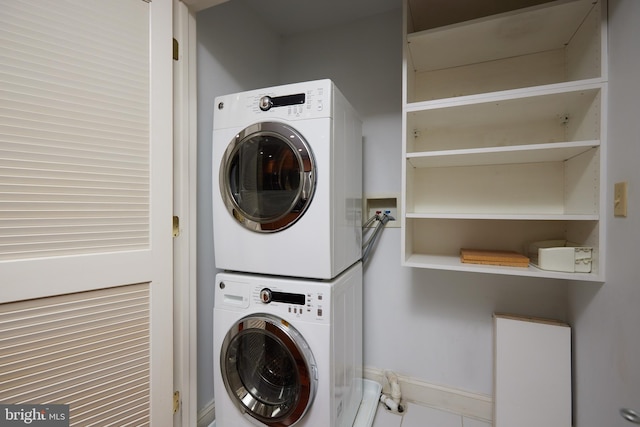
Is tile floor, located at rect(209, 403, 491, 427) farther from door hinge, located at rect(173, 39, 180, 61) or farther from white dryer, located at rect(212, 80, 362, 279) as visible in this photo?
door hinge, located at rect(173, 39, 180, 61)

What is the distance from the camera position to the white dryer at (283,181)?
3.81ft

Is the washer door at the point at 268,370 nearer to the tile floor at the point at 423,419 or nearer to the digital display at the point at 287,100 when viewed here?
the tile floor at the point at 423,419

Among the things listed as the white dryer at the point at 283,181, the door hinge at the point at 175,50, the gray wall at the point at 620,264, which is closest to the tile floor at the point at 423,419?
the gray wall at the point at 620,264

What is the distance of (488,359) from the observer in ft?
5.16

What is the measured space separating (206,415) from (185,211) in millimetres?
1150

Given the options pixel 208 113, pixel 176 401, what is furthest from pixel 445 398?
pixel 208 113

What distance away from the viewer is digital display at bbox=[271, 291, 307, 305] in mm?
1164

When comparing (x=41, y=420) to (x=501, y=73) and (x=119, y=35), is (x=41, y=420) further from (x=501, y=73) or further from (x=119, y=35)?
(x=501, y=73)

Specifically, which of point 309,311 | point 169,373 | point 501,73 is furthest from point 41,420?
point 501,73

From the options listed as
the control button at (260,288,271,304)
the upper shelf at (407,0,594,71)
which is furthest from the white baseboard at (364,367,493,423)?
the upper shelf at (407,0,594,71)

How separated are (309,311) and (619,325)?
1110 mm

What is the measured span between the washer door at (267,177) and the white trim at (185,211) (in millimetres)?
202

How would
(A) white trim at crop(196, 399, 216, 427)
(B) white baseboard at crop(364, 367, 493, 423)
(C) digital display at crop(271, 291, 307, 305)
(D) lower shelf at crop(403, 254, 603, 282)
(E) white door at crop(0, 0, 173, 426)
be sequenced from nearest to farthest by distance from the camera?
(E) white door at crop(0, 0, 173, 426) < (D) lower shelf at crop(403, 254, 603, 282) < (C) digital display at crop(271, 291, 307, 305) < (A) white trim at crop(196, 399, 216, 427) < (B) white baseboard at crop(364, 367, 493, 423)

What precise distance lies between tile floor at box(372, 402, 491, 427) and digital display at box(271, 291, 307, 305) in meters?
0.98
